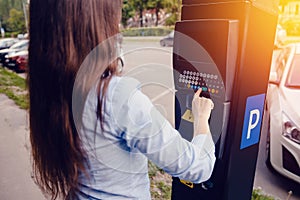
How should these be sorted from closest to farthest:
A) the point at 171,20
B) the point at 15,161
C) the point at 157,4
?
the point at 15,161
the point at 171,20
the point at 157,4

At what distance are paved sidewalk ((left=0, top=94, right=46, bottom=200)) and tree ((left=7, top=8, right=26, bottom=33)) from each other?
2669cm

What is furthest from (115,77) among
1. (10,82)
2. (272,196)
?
(10,82)

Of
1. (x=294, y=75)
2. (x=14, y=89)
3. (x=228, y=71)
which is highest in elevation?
(x=228, y=71)

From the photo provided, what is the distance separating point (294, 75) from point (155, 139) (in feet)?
8.61

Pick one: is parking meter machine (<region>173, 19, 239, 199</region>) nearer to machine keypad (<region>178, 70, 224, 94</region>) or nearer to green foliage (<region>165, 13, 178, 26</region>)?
machine keypad (<region>178, 70, 224, 94</region>)

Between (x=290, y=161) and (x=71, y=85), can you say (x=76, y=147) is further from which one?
(x=290, y=161)

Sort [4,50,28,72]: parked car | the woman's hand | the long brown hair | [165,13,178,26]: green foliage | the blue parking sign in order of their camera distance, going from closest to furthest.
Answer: the long brown hair, the woman's hand, the blue parking sign, [4,50,28,72]: parked car, [165,13,178,26]: green foliage

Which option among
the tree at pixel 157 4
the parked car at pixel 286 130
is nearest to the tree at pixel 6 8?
the tree at pixel 157 4

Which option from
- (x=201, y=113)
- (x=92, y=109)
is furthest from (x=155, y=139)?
(x=201, y=113)

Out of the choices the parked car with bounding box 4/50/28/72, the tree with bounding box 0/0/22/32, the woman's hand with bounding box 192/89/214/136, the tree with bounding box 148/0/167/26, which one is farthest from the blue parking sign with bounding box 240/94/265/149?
the tree with bounding box 0/0/22/32

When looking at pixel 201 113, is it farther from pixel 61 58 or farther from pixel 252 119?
pixel 61 58

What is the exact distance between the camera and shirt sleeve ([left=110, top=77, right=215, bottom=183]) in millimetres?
789

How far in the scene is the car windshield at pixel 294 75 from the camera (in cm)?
281

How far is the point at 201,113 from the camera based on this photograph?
108 centimetres
